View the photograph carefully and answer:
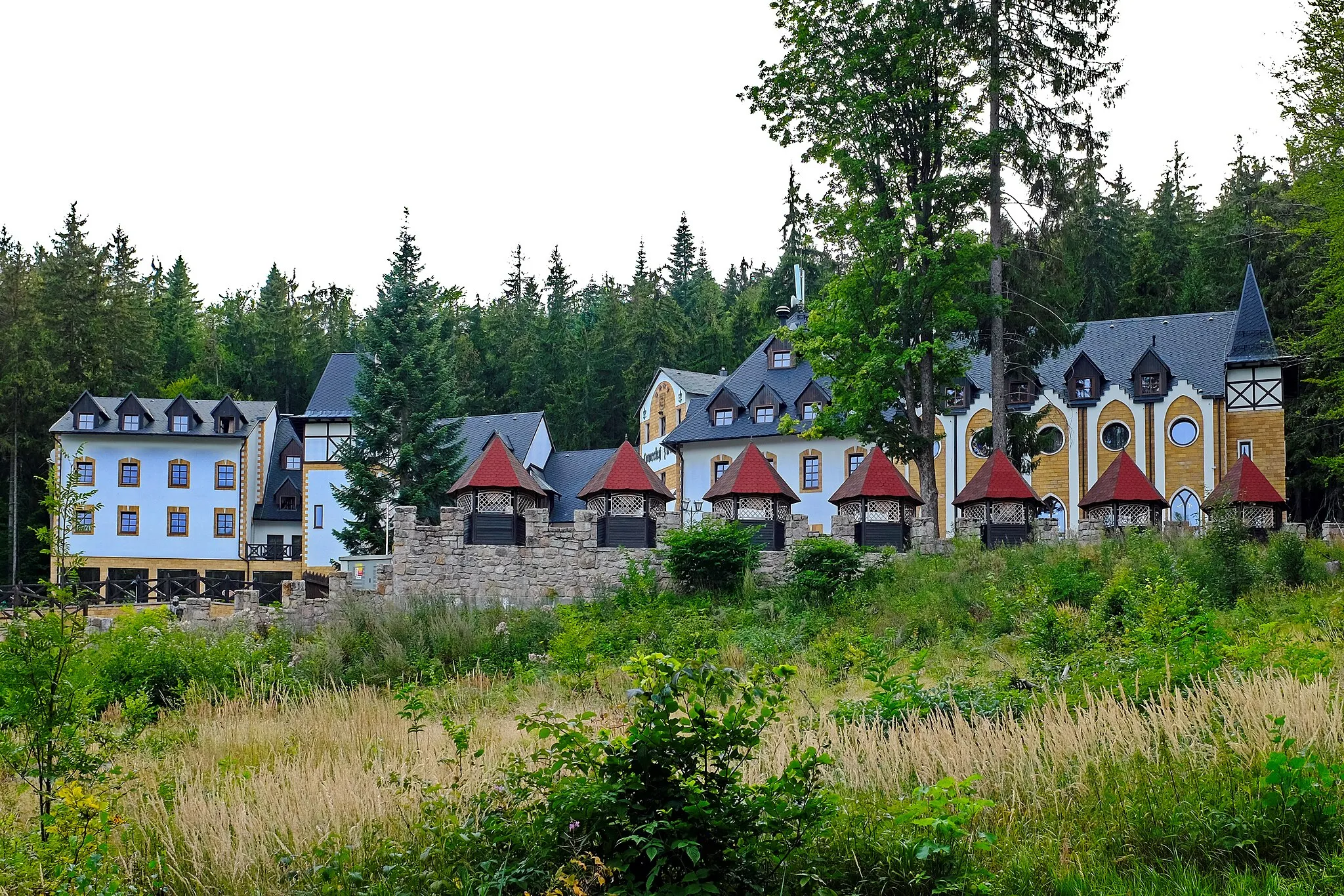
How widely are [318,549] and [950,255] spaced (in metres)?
33.0

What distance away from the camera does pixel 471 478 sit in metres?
26.9

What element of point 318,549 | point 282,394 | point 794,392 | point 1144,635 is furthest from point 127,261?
point 1144,635

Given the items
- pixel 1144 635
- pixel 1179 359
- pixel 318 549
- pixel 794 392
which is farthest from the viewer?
pixel 318 549

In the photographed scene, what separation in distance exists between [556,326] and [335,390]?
21.0 meters

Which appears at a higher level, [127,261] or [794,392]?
[127,261]

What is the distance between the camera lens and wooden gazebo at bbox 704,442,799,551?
2695 cm

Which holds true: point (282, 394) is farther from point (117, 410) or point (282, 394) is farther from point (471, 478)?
point (471, 478)

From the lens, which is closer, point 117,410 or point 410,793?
point 410,793

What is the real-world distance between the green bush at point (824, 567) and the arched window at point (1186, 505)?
23.3 m

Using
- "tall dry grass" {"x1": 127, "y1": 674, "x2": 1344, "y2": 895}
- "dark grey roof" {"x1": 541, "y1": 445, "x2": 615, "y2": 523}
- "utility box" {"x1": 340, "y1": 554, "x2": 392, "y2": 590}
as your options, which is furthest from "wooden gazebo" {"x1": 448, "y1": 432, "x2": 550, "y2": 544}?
"dark grey roof" {"x1": 541, "y1": 445, "x2": 615, "y2": 523}

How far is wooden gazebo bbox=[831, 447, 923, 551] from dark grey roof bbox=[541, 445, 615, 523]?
2521 centimetres

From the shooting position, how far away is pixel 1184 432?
43.5m

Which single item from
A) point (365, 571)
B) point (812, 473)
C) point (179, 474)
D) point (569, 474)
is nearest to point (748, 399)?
point (812, 473)

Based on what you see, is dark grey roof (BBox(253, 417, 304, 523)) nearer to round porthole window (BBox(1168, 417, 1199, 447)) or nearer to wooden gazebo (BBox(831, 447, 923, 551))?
wooden gazebo (BBox(831, 447, 923, 551))
